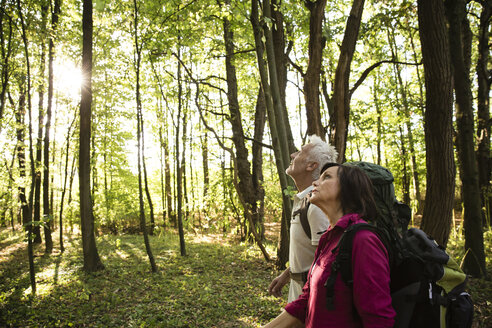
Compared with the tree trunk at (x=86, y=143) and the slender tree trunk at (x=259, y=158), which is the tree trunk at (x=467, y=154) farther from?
the tree trunk at (x=86, y=143)

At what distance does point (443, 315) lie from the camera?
128 centimetres

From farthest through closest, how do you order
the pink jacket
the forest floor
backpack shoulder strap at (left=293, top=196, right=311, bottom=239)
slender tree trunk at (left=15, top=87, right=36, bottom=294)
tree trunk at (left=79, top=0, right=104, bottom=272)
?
1. tree trunk at (left=79, top=0, right=104, bottom=272)
2. slender tree trunk at (left=15, top=87, right=36, bottom=294)
3. the forest floor
4. backpack shoulder strap at (left=293, top=196, right=311, bottom=239)
5. the pink jacket

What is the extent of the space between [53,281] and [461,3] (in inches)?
458

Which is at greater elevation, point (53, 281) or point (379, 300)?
point (379, 300)

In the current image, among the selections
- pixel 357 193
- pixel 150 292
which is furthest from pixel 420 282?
pixel 150 292

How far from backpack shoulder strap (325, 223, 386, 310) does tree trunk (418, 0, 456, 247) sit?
4353 mm

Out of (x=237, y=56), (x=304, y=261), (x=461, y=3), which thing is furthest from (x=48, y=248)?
(x=461, y=3)

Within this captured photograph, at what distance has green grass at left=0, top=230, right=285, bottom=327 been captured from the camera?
534cm

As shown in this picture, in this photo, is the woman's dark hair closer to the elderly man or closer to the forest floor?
the elderly man

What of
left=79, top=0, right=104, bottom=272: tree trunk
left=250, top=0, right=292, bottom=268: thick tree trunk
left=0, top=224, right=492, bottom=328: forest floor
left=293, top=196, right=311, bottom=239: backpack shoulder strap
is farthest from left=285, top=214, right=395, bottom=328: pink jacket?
left=79, top=0, right=104, bottom=272: tree trunk

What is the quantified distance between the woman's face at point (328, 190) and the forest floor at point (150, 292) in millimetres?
4122

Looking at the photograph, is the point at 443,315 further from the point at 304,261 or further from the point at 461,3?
the point at 461,3

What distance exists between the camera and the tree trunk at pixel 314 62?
4.70 meters

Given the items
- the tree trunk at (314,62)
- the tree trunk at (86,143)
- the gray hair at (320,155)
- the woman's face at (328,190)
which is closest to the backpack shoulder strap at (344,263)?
the woman's face at (328,190)
